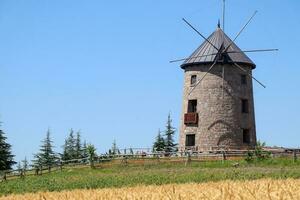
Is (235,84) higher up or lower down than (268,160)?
higher up

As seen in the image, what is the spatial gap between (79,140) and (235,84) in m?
33.6

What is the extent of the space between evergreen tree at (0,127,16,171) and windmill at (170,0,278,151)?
16237mm

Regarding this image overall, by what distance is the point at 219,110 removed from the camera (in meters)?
43.4

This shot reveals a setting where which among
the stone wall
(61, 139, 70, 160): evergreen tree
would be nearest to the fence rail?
the stone wall

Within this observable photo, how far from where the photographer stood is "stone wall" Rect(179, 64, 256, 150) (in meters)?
43.2

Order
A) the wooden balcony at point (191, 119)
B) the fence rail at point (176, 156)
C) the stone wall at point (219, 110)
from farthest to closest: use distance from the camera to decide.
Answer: the wooden balcony at point (191, 119), the stone wall at point (219, 110), the fence rail at point (176, 156)

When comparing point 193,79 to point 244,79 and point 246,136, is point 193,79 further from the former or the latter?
point 246,136

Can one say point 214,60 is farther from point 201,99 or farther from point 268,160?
point 268,160

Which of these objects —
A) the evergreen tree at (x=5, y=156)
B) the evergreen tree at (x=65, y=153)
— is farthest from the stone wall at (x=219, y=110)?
the evergreen tree at (x=65, y=153)

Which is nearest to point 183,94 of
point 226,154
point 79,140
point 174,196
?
point 226,154

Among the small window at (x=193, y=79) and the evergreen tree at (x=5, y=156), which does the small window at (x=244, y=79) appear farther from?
the evergreen tree at (x=5, y=156)

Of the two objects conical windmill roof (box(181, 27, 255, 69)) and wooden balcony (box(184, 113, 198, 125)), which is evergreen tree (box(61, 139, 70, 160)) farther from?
conical windmill roof (box(181, 27, 255, 69))

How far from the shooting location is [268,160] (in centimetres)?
3456

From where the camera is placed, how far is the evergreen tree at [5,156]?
52.2 metres
